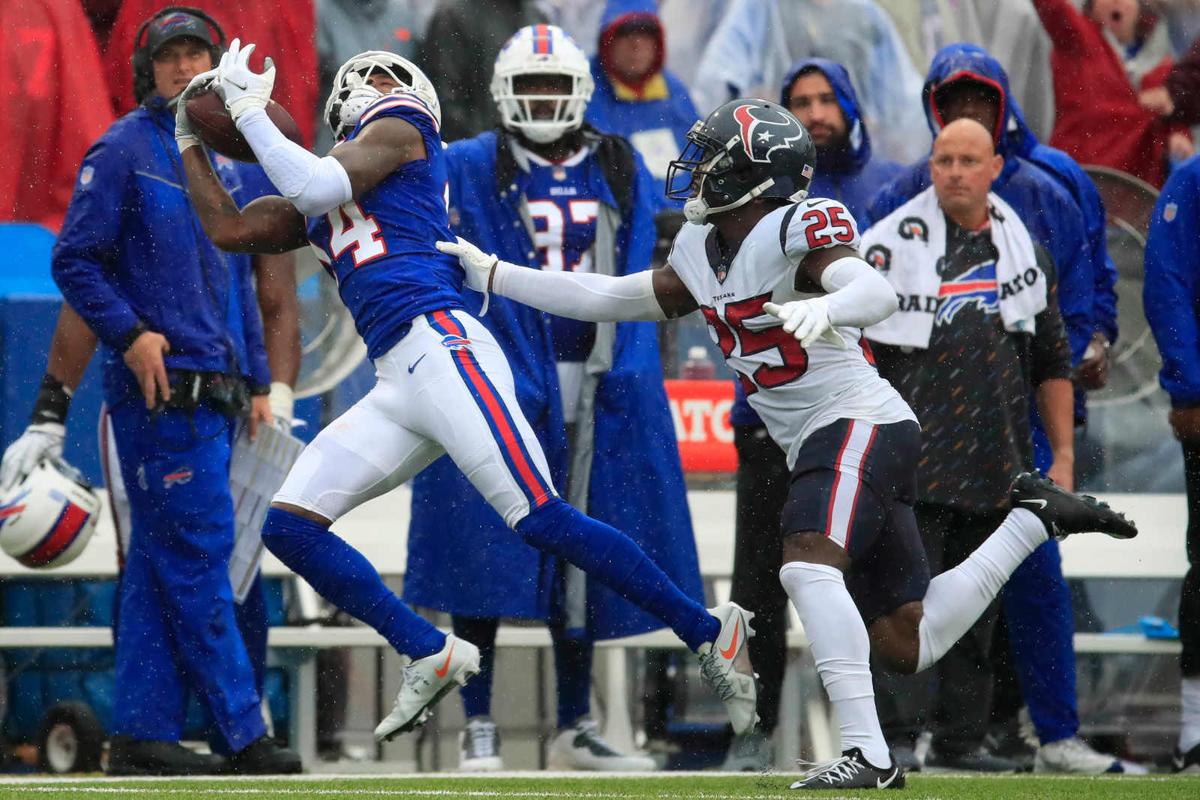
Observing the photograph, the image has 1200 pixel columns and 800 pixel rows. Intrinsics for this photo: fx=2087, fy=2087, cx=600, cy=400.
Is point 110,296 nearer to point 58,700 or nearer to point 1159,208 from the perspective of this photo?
point 58,700

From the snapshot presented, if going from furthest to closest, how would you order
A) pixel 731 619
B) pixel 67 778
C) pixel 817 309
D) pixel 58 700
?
1. pixel 58 700
2. pixel 67 778
3. pixel 731 619
4. pixel 817 309

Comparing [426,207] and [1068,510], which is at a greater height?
[426,207]

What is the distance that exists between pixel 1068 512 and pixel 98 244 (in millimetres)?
2760

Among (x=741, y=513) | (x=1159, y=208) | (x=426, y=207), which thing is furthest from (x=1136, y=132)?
(x=426, y=207)

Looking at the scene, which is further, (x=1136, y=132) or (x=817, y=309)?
(x=1136, y=132)

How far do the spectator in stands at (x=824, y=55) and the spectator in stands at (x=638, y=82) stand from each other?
0.11 meters

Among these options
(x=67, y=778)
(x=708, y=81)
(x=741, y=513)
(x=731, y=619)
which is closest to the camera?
(x=731, y=619)

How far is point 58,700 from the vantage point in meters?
6.77

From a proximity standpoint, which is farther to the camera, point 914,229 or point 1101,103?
point 1101,103

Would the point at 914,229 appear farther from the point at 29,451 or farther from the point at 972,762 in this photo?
the point at 29,451

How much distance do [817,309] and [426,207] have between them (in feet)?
4.19

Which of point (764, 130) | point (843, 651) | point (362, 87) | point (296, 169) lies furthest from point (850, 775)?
point (362, 87)

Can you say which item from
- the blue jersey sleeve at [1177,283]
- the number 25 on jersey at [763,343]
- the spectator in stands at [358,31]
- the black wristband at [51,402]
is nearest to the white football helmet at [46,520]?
the black wristband at [51,402]

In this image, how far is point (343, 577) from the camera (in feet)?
16.3
